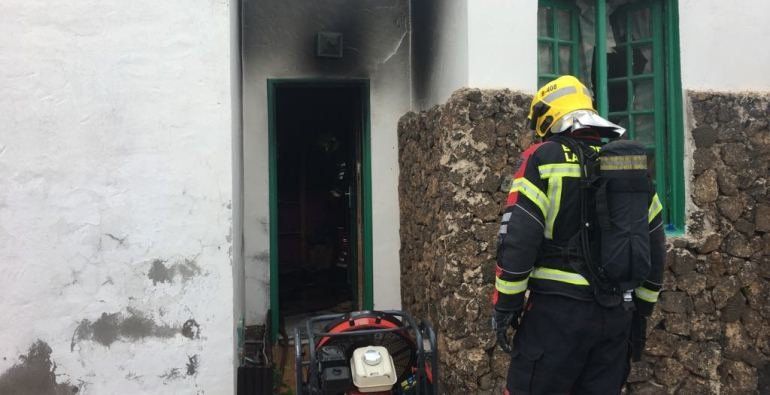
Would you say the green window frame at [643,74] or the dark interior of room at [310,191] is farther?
the dark interior of room at [310,191]

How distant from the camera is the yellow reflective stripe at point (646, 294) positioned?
9.45 feet

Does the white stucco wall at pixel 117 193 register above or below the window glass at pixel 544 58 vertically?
below

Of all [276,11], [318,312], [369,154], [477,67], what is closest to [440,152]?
[477,67]

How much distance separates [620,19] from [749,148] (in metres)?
1.52

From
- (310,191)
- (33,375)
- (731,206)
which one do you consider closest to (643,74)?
(731,206)

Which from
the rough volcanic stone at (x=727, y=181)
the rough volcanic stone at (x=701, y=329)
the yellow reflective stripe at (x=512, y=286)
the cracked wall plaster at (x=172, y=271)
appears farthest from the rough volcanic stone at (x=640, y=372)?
the cracked wall plaster at (x=172, y=271)

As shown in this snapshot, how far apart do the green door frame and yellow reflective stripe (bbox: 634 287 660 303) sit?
9.97ft

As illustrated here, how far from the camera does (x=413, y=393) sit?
292 cm

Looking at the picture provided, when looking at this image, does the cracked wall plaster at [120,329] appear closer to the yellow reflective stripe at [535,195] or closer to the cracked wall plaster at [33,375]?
the cracked wall plaster at [33,375]

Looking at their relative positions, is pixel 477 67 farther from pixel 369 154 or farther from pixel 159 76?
pixel 159 76

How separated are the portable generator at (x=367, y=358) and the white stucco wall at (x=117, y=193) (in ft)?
3.17

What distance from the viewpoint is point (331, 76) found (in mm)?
5457

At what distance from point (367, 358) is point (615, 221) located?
56.4 inches

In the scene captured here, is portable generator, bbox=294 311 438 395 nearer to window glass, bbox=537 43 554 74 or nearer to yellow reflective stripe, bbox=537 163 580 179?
yellow reflective stripe, bbox=537 163 580 179
